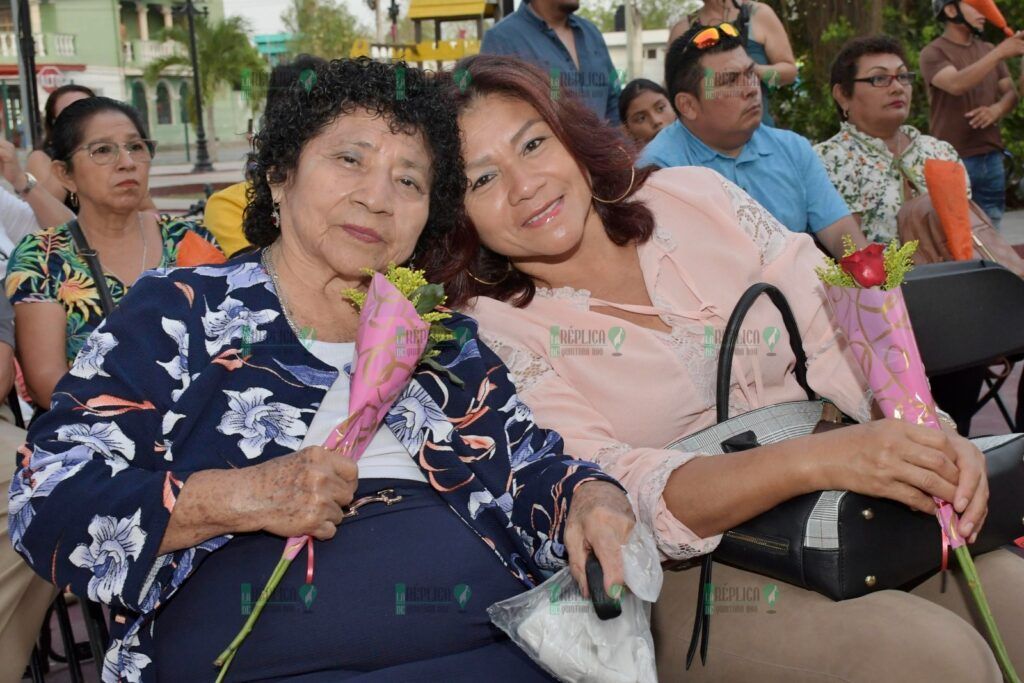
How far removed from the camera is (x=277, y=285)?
95.3 inches

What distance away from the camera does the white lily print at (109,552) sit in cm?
198

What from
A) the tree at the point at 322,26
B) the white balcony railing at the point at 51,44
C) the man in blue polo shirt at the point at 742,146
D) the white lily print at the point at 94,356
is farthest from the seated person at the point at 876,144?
the white balcony railing at the point at 51,44

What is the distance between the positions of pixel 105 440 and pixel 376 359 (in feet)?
1.87

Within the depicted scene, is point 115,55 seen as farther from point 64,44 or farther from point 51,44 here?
point 51,44

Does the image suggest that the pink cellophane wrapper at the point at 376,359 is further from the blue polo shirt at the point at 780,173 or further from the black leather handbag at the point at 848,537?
the blue polo shirt at the point at 780,173

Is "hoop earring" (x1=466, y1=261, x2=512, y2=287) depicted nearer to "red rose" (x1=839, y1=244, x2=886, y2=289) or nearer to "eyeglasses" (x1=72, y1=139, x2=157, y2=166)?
"red rose" (x1=839, y1=244, x2=886, y2=289)

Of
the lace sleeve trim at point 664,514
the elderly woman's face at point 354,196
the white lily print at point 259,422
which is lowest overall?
the lace sleeve trim at point 664,514

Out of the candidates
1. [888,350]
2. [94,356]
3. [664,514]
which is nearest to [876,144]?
[888,350]

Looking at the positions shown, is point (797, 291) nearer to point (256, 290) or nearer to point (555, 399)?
point (555, 399)

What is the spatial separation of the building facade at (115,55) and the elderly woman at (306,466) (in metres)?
44.7

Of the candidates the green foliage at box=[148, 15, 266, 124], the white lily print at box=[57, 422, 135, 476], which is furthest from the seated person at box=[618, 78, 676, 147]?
the green foliage at box=[148, 15, 266, 124]

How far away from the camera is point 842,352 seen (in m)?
2.69

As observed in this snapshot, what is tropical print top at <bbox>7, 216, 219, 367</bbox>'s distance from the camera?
3742 mm

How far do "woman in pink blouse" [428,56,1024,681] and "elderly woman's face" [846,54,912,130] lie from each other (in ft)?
8.67
